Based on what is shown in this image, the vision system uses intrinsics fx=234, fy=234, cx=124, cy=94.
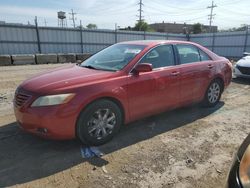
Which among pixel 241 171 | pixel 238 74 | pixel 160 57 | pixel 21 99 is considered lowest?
pixel 238 74

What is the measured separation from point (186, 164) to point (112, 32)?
19.5m

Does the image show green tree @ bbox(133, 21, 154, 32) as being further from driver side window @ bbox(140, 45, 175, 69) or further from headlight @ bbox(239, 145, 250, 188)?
headlight @ bbox(239, 145, 250, 188)

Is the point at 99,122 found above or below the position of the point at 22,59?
below

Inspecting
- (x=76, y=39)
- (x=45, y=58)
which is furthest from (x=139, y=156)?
(x=76, y=39)

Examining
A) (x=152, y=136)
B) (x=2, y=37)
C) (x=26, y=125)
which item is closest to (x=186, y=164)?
(x=152, y=136)

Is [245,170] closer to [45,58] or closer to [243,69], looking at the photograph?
[243,69]

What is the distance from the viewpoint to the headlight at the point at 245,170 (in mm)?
1612

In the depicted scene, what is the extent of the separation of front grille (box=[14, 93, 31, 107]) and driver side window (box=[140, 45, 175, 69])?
1.94 meters

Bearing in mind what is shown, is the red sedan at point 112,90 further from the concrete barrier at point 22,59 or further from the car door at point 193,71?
the concrete barrier at point 22,59

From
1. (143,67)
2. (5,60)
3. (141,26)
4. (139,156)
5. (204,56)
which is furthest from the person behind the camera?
(141,26)

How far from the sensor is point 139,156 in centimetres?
336

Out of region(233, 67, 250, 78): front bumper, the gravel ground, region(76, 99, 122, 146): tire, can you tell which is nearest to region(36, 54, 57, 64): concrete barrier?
the gravel ground

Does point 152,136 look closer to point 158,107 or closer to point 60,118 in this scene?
point 158,107

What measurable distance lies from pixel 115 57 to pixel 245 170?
3090 millimetres
